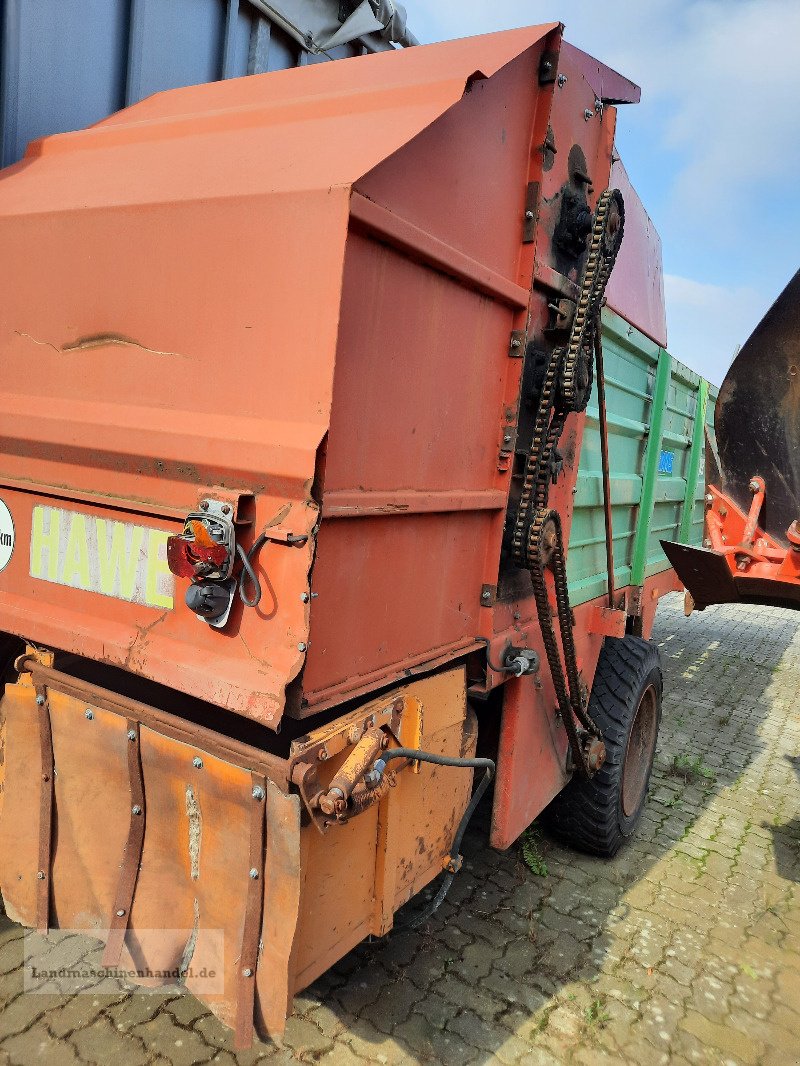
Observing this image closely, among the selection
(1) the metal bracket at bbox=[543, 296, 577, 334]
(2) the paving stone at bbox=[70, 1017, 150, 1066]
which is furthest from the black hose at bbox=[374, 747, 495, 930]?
(1) the metal bracket at bbox=[543, 296, 577, 334]

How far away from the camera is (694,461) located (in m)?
4.81

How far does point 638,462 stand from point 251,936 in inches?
111

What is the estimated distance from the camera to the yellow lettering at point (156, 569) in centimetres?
A: 174

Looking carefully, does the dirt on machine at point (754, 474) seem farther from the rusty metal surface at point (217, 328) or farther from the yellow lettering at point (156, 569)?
the yellow lettering at point (156, 569)

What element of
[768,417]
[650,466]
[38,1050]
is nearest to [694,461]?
[650,466]

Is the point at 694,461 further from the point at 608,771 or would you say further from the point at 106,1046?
the point at 106,1046

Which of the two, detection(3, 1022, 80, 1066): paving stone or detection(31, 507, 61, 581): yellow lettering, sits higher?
detection(31, 507, 61, 581): yellow lettering

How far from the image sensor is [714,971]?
2.56m

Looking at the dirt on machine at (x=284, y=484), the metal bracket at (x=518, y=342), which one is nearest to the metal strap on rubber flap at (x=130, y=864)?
the dirt on machine at (x=284, y=484)

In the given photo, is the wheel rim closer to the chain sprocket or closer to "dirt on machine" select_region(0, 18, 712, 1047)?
"dirt on machine" select_region(0, 18, 712, 1047)

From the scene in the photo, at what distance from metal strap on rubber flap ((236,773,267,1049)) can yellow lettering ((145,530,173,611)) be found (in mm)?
473

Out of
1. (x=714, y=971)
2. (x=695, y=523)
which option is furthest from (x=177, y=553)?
(x=695, y=523)

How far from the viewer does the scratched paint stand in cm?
176

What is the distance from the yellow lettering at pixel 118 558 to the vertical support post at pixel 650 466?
2.63m
